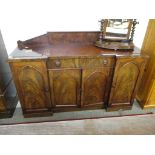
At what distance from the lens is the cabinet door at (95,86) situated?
5.73 feet

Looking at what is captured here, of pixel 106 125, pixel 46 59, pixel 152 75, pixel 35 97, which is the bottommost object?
pixel 106 125

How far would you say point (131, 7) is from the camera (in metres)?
0.72

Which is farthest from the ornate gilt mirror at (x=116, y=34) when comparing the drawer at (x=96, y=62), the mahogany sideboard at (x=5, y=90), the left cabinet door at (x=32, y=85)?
the mahogany sideboard at (x=5, y=90)

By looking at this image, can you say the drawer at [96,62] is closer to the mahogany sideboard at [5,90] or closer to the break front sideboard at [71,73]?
the break front sideboard at [71,73]

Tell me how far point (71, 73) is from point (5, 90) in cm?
94

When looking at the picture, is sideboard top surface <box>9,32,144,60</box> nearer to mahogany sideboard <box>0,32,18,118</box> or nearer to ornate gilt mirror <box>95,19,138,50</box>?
ornate gilt mirror <box>95,19,138,50</box>

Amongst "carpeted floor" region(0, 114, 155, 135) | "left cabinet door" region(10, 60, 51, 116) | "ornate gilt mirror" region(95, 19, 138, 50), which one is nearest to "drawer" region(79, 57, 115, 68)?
"ornate gilt mirror" region(95, 19, 138, 50)

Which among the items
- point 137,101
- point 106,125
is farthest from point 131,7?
point 137,101

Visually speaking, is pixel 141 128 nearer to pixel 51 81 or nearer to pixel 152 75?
pixel 152 75

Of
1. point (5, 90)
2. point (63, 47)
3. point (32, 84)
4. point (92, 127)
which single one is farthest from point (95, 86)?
point (5, 90)

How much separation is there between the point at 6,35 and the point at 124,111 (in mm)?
1994

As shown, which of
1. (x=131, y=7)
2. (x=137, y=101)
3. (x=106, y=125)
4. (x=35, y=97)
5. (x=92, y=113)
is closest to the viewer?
(x=131, y=7)

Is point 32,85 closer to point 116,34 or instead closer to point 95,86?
point 95,86

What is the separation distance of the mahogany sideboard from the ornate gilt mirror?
1257mm
